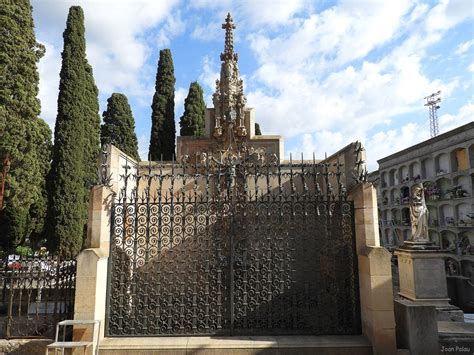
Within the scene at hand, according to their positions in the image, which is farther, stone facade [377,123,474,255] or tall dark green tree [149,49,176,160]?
stone facade [377,123,474,255]

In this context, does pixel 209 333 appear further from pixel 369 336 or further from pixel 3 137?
pixel 3 137

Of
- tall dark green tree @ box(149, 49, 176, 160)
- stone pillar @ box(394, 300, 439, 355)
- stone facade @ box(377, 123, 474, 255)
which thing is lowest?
stone pillar @ box(394, 300, 439, 355)

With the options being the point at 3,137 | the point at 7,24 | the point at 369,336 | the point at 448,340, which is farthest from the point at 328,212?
the point at 7,24

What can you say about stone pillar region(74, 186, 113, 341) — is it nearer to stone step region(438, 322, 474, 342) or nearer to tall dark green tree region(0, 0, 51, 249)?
stone step region(438, 322, 474, 342)

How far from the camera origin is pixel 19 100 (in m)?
14.1

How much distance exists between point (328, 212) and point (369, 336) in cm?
252

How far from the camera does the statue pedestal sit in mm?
9719

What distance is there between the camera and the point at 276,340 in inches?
247

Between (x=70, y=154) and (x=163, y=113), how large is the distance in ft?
22.0

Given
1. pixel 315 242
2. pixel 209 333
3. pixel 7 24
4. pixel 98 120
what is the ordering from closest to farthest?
pixel 209 333, pixel 315 242, pixel 7 24, pixel 98 120

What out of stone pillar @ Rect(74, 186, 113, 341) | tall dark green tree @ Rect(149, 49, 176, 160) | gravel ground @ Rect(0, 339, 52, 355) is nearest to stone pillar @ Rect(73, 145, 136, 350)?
stone pillar @ Rect(74, 186, 113, 341)

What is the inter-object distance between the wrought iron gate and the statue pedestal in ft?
14.0

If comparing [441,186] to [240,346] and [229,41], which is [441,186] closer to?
[229,41]

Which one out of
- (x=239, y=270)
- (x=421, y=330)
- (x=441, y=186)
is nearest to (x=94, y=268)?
(x=239, y=270)
